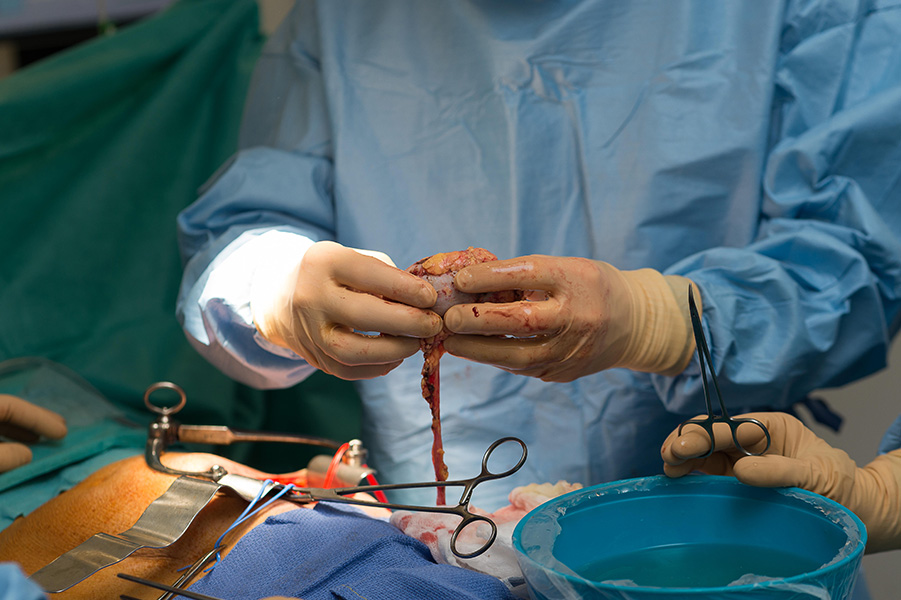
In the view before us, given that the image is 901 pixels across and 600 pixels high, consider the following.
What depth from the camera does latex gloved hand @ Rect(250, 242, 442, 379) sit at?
110 centimetres

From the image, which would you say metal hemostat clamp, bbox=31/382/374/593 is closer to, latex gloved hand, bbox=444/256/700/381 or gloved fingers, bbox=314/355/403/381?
gloved fingers, bbox=314/355/403/381

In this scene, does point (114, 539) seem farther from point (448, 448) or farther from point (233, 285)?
point (448, 448)

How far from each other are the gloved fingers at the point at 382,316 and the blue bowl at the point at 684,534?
1.05 ft

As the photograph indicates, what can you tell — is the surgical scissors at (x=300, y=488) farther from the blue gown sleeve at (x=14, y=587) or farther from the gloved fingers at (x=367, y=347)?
the blue gown sleeve at (x=14, y=587)

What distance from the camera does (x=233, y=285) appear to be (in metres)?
1.46

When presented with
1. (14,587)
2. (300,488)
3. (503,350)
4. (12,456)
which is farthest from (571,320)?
(12,456)

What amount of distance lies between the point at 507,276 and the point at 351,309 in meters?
0.24

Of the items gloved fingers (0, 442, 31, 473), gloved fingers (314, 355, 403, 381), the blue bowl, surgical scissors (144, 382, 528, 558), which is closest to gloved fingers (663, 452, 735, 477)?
the blue bowl

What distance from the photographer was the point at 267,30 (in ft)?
10.2

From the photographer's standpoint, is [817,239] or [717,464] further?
Result: [817,239]

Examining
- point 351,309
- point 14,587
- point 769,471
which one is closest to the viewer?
point 14,587

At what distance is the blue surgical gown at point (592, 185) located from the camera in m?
1.42

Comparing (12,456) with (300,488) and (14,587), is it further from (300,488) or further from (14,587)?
(14,587)

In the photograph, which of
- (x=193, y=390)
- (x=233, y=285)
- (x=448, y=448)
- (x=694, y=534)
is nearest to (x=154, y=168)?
(x=193, y=390)
